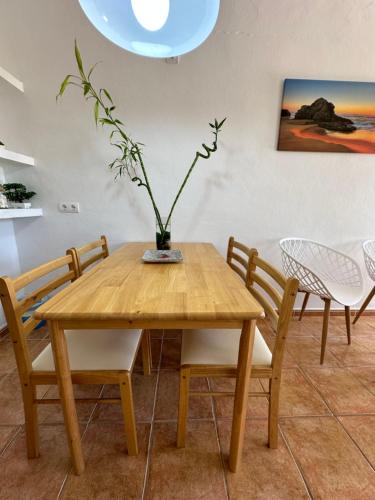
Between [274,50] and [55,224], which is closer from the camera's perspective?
[274,50]

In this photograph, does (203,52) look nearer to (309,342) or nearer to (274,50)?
(274,50)

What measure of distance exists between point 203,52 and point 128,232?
1.47 m

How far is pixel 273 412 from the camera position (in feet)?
3.13

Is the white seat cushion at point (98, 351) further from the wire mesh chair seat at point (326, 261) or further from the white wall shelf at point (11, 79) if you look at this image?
the white wall shelf at point (11, 79)

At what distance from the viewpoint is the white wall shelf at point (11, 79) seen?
1519 millimetres

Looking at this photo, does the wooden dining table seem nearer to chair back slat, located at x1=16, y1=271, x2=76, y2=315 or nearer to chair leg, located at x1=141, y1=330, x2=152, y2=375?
chair back slat, located at x1=16, y1=271, x2=76, y2=315

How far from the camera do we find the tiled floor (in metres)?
0.87

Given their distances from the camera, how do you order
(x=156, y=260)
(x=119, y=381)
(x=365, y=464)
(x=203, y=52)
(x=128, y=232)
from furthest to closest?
(x=128, y=232)
(x=203, y=52)
(x=156, y=260)
(x=365, y=464)
(x=119, y=381)

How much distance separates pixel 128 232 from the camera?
1991mm

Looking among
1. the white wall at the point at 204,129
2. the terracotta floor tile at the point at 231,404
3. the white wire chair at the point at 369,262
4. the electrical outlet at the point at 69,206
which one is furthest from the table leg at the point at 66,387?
the white wire chair at the point at 369,262

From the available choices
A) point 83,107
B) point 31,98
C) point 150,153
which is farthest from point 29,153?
point 150,153

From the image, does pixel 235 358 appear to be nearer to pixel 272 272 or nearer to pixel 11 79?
pixel 272 272

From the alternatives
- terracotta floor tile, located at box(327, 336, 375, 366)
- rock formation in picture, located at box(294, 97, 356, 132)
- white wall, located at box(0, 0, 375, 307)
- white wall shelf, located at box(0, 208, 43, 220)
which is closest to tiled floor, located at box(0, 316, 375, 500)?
terracotta floor tile, located at box(327, 336, 375, 366)

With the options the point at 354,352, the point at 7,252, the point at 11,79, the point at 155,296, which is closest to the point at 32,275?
the point at 155,296
